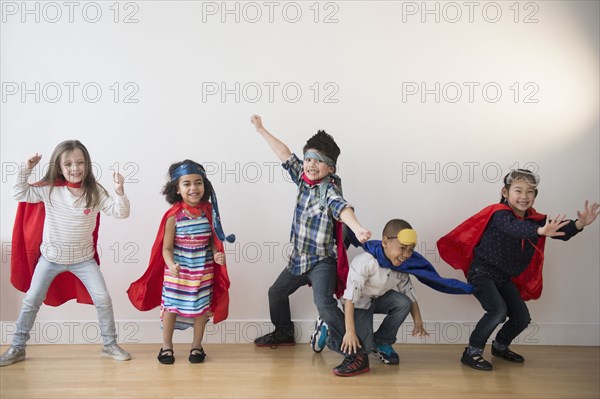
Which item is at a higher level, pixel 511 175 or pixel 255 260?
pixel 511 175

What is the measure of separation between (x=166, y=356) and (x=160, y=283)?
15.3 inches

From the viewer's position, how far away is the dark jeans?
3.46m

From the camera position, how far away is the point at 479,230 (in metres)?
3.57

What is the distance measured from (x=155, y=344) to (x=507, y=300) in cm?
195

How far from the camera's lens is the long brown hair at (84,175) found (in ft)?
11.2

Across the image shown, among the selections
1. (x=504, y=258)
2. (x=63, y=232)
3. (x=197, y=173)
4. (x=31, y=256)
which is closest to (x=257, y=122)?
(x=197, y=173)

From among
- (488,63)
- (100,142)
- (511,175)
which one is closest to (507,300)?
(511,175)

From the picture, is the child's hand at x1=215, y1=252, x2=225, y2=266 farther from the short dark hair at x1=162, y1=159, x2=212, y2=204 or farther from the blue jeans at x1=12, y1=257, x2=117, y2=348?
the blue jeans at x1=12, y1=257, x2=117, y2=348

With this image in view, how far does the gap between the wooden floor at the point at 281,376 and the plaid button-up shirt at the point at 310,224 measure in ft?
1.76

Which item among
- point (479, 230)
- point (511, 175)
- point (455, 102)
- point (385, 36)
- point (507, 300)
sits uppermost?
point (385, 36)

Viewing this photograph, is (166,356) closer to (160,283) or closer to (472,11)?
(160,283)

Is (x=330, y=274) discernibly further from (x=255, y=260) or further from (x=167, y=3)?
(x=167, y=3)

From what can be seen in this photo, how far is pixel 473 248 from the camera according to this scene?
3.61m

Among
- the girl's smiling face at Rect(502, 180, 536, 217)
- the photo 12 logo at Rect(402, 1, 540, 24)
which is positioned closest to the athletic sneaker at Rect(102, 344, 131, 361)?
the girl's smiling face at Rect(502, 180, 536, 217)
